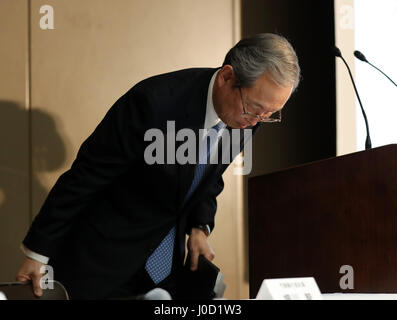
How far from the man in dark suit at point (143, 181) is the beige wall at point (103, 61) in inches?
40.8

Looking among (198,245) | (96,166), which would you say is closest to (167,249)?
(198,245)

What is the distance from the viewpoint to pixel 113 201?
5.72 feet

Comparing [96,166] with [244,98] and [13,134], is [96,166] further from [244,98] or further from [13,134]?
[13,134]

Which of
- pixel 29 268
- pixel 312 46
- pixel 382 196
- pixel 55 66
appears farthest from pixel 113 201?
pixel 312 46

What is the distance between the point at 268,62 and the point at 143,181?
1.51 ft

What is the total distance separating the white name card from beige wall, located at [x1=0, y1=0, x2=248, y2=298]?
6.11ft

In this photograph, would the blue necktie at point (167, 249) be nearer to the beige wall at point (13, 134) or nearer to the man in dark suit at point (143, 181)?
the man in dark suit at point (143, 181)

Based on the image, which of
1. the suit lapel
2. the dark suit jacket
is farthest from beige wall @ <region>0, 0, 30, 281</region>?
the suit lapel

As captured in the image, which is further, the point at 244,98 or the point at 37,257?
the point at 244,98

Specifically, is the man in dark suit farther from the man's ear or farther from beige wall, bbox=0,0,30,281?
beige wall, bbox=0,0,30,281

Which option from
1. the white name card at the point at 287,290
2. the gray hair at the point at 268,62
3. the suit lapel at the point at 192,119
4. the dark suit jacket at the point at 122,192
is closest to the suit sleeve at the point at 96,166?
the dark suit jacket at the point at 122,192

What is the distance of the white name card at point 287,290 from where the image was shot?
3.20 ft

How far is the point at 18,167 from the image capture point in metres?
2.68

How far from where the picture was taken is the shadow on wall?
2650 mm
